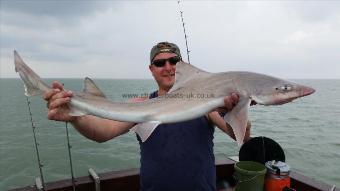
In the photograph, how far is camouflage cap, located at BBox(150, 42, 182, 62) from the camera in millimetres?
4609

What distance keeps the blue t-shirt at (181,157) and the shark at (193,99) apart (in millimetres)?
645

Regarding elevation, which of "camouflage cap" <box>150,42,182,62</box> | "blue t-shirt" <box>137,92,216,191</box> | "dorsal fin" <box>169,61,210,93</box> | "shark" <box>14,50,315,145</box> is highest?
"camouflage cap" <box>150,42,182,62</box>

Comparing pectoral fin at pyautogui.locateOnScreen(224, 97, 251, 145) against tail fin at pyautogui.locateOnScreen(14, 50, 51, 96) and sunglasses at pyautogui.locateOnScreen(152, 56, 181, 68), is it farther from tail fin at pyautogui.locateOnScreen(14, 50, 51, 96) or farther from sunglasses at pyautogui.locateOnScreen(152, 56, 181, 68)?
tail fin at pyautogui.locateOnScreen(14, 50, 51, 96)

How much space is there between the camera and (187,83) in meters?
3.44

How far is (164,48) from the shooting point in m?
4.62

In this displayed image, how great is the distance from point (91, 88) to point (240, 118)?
162cm

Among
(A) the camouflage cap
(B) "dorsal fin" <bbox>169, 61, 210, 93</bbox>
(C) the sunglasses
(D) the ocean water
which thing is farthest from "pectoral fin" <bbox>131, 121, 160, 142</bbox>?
(D) the ocean water

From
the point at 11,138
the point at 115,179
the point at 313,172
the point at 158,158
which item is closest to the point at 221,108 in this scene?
the point at 158,158

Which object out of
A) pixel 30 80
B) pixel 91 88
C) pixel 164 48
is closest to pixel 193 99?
pixel 91 88

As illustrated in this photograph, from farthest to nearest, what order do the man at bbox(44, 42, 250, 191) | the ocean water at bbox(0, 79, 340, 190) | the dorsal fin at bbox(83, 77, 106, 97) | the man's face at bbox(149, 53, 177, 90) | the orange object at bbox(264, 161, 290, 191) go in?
1. the ocean water at bbox(0, 79, 340, 190)
2. the orange object at bbox(264, 161, 290, 191)
3. the man's face at bbox(149, 53, 177, 90)
4. the man at bbox(44, 42, 250, 191)
5. the dorsal fin at bbox(83, 77, 106, 97)

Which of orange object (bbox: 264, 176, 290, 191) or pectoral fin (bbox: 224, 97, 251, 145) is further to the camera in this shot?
orange object (bbox: 264, 176, 290, 191)

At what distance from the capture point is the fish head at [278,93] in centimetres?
316

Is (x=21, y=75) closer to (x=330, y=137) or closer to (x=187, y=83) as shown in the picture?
(x=187, y=83)

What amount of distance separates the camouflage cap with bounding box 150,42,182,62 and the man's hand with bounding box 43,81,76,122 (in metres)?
1.68
